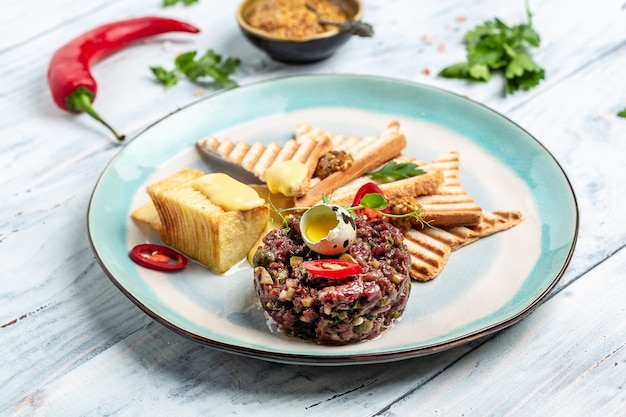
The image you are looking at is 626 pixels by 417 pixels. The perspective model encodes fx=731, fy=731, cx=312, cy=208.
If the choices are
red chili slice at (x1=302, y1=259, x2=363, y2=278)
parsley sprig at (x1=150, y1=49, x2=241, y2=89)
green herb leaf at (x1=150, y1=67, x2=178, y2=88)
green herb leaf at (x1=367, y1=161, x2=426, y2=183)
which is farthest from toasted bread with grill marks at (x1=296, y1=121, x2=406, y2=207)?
green herb leaf at (x1=150, y1=67, x2=178, y2=88)

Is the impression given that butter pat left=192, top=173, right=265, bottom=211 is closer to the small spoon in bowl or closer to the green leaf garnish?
the green leaf garnish

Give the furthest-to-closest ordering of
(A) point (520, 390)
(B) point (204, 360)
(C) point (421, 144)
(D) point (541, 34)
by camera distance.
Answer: (D) point (541, 34) → (C) point (421, 144) → (B) point (204, 360) → (A) point (520, 390)

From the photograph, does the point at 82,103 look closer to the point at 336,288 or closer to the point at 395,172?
the point at 395,172

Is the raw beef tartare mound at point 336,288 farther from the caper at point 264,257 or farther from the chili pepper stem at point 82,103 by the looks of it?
the chili pepper stem at point 82,103

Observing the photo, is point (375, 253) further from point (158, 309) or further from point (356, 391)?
point (158, 309)

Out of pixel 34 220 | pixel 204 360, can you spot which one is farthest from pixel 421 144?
pixel 34 220

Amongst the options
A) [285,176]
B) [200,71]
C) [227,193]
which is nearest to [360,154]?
[285,176]

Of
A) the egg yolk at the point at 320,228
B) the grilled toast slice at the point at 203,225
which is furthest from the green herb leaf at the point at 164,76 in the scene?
the egg yolk at the point at 320,228
